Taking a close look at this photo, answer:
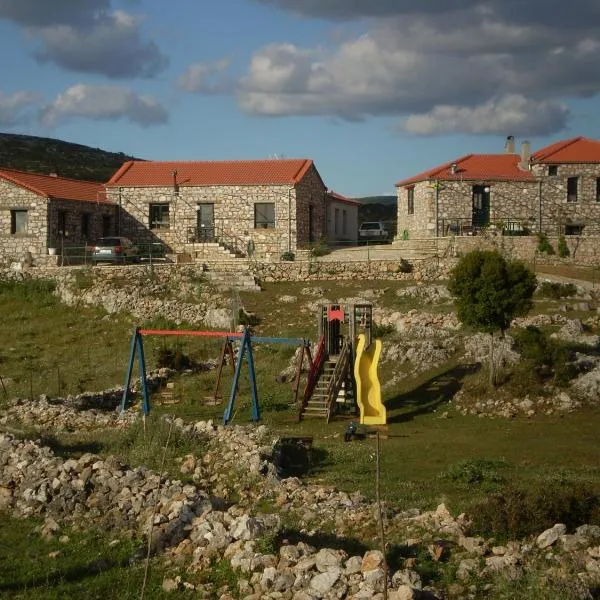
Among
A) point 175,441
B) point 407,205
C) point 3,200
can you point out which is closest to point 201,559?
point 175,441

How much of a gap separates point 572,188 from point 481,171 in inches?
197

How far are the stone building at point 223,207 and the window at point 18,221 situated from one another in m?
5.63

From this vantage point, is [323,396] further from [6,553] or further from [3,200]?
[3,200]

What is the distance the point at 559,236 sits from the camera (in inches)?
1673

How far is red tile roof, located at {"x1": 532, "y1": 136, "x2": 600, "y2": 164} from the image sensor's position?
47281 mm

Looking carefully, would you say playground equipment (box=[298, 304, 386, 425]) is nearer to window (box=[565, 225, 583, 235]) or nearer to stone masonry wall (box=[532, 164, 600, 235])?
stone masonry wall (box=[532, 164, 600, 235])

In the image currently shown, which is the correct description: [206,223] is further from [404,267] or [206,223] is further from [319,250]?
[404,267]

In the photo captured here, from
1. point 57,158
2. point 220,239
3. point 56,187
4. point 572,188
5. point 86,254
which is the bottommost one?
point 86,254

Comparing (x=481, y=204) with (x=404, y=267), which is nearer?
(x=404, y=267)

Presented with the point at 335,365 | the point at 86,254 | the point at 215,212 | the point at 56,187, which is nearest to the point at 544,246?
the point at 215,212

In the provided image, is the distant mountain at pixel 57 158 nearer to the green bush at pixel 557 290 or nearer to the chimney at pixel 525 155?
the chimney at pixel 525 155

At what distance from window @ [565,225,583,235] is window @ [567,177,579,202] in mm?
1407

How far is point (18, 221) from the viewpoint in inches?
1636

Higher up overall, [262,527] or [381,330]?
[381,330]
